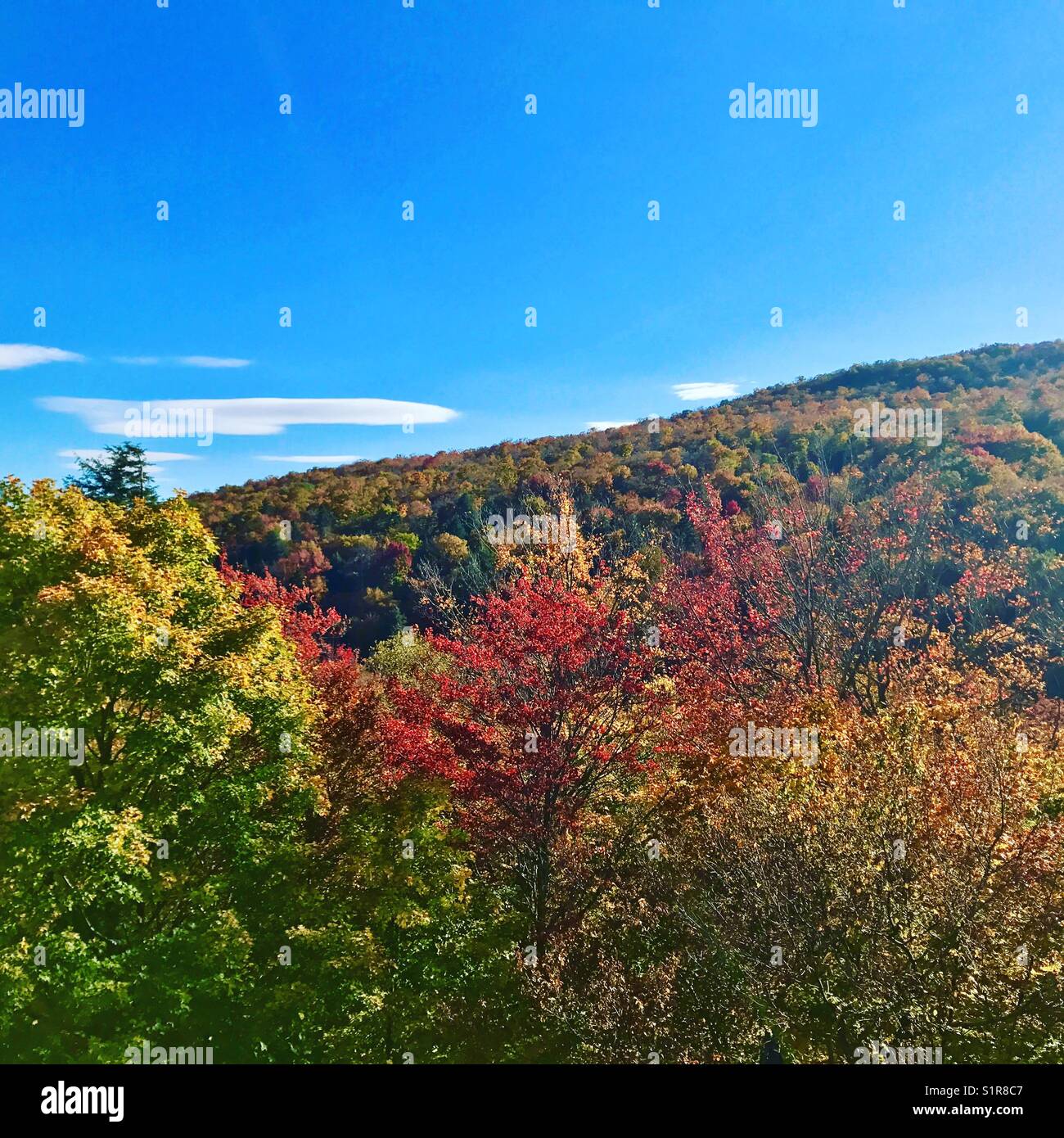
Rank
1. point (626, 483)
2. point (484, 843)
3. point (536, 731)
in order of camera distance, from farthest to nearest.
Answer: 1. point (626, 483)
2. point (484, 843)
3. point (536, 731)

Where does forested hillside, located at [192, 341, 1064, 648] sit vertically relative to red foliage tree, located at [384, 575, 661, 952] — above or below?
above

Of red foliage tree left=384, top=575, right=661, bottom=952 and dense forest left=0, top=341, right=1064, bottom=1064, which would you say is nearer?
dense forest left=0, top=341, right=1064, bottom=1064

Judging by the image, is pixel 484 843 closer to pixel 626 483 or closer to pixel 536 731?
pixel 536 731

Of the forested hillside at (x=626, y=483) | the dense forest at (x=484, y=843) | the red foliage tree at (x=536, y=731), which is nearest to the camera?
the dense forest at (x=484, y=843)

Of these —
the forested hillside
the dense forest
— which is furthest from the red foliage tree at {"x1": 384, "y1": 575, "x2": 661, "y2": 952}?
the forested hillside

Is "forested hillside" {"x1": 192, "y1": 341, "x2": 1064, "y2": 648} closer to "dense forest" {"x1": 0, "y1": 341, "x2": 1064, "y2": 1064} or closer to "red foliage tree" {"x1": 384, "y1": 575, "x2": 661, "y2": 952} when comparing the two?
"red foliage tree" {"x1": 384, "y1": 575, "x2": 661, "y2": 952}

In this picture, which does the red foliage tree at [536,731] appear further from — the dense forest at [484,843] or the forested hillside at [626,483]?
the forested hillside at [626,483]

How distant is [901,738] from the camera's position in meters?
12.8

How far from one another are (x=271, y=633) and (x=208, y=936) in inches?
219

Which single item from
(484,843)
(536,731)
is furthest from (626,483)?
(484,843)

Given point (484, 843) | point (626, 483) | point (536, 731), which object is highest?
point (626, 483)

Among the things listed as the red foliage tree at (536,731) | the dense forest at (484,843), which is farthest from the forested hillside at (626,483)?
the dense forest at (484,843)
